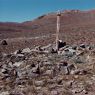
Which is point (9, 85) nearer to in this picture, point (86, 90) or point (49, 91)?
point (49, 91)

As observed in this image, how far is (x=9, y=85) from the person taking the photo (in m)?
9.84

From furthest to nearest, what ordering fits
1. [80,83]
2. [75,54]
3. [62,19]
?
[62,19]
[75,54]
[80,83]

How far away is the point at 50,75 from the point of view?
34.9 feet

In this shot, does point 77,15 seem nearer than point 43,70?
No

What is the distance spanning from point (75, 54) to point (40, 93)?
204 inches

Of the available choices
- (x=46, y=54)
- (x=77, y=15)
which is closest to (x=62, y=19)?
(x=77, y=15)

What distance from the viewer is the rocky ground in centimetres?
916

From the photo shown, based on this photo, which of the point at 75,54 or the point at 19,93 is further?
the point at 75,54

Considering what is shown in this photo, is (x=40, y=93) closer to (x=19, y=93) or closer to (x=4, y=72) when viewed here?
(x=19, y=93)

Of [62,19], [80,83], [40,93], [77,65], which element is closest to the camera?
[40,93]

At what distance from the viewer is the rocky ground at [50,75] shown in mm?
9163

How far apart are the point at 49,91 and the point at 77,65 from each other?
9.54 ft

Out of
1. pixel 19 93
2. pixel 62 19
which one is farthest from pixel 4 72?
pixel 62 19

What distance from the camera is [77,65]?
1177 centimetres
